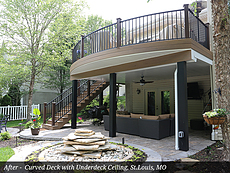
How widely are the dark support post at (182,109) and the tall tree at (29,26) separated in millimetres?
8596

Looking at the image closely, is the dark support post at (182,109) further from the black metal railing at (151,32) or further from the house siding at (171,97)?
the house siding at (171,97)

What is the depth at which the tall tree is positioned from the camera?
399 inches

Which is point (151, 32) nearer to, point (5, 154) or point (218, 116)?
point (218, 116)

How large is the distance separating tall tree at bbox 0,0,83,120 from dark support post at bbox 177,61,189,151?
28.2 feet

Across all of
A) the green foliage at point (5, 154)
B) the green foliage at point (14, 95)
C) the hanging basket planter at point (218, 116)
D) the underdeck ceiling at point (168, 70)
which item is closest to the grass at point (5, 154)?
the green foliage at point (5, 154)

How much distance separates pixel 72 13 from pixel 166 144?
34.0ft

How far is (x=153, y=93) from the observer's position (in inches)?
421

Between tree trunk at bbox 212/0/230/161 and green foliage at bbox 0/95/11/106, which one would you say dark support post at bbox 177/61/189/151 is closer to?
tree trunk at bbox 212/0/230/161

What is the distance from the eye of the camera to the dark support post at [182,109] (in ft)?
15.1

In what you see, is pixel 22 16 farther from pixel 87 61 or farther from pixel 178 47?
pixel 178 47

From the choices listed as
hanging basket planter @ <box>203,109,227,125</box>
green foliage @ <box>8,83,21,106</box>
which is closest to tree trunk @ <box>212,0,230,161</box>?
hanging basket planter @ <box>203,109,227,125</box>

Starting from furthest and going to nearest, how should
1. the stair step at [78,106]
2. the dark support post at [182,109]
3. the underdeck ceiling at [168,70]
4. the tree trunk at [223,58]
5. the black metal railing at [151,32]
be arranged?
the stair step at [78,106] → the underdeck ceiling at [168,70] → the black metal railing at [151,32] → the dark support post at [182,109] → the tree trunk at [223,58]

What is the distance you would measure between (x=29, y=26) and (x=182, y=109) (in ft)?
33.8

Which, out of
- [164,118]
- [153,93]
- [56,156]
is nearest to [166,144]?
[164,118]
